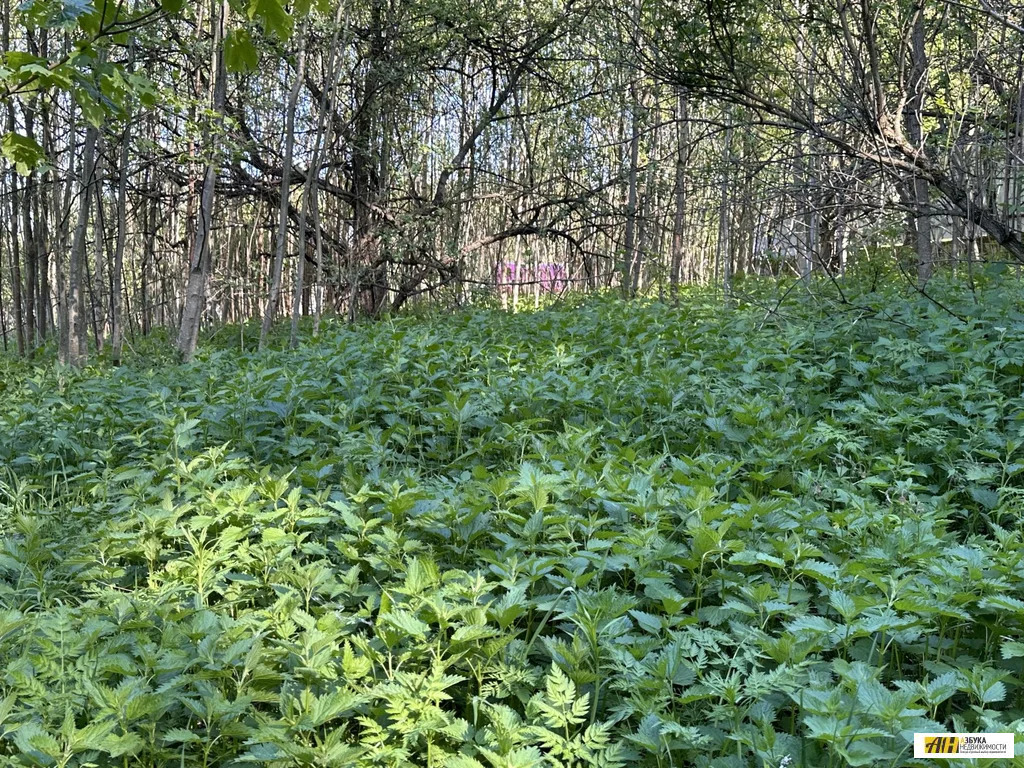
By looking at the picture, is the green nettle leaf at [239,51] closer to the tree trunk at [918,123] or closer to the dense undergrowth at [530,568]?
the dense undergrowth at [530,568]

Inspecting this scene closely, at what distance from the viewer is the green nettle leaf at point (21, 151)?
156 cm

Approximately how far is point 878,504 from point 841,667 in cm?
115

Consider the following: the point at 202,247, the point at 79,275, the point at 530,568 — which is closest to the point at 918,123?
the point at 530,568

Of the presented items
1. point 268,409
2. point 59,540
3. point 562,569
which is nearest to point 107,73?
point 562,569

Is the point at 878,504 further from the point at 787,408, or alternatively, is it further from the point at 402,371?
the point at 402,371

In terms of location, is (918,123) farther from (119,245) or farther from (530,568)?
(119,245)

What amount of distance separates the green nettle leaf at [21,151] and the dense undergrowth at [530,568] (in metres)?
1.04

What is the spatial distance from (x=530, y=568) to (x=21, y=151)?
1.48 m

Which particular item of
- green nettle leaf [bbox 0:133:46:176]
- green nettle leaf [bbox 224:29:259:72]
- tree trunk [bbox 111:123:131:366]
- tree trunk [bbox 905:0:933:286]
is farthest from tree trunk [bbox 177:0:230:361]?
tree trunk [bbox 905:0:933:286]

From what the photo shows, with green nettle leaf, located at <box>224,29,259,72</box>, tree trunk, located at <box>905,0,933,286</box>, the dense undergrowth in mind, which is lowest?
the dense undergrowth

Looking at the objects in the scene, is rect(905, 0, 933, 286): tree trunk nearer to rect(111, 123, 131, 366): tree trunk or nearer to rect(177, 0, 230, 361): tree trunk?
rect(177, 0, 230, 361): tree trunk

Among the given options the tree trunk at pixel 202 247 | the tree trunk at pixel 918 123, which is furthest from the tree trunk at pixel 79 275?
the tree trunk at pixel 918 123

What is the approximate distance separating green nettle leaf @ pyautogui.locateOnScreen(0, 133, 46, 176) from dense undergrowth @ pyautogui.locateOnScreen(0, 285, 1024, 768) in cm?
104

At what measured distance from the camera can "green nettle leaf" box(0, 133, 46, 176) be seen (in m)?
1.56
